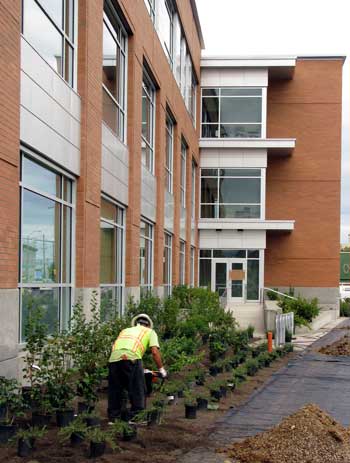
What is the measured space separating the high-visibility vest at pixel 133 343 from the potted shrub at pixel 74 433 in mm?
1221

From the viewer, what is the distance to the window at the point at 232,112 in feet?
129

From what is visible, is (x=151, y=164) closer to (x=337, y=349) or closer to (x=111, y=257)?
(x=111, y=257)

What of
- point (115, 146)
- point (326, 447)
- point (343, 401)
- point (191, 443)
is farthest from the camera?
point (115, 146)

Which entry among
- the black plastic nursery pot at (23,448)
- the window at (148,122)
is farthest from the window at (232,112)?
the black plastic nursery pot at (23,448)

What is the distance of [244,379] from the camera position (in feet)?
48.9

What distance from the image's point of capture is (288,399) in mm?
13062

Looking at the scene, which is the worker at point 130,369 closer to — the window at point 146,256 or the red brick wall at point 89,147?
the red brick wall at point 89,147

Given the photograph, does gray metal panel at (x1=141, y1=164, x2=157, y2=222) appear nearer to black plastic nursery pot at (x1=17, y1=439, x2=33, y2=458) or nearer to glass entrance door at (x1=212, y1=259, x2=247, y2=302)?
black plastic nursery pot at (x1=17, y1=439, x2=33, y2=458)

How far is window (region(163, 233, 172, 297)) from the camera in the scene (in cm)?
2817

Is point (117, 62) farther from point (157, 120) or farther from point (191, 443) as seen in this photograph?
point (191, 443)

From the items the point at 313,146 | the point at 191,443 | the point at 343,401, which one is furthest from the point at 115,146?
the point at 313,146

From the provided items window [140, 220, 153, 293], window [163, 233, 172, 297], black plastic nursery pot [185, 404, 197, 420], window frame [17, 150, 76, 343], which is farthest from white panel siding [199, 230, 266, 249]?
black plastic nursery pot [185, 404, 197, 420]

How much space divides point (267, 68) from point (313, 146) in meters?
4.95

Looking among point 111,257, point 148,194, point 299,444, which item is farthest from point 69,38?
point 148,194
